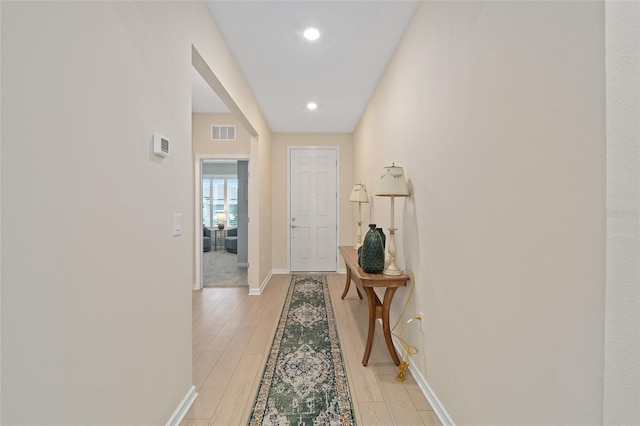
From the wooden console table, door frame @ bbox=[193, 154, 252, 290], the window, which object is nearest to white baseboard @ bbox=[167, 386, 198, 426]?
the wooden console table

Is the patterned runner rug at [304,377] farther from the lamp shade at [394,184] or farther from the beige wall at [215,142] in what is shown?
the beige wall at [215,142]

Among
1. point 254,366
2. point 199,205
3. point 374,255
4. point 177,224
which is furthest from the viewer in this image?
point 199,205

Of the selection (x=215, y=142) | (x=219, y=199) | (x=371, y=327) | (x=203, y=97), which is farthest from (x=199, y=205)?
(x=219, y=199)

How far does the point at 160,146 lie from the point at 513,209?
1.55 meters

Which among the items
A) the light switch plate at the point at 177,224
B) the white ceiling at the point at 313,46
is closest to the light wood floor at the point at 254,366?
the light switch plate at the point at 177,224

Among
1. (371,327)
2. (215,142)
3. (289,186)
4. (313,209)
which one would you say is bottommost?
(371,327)

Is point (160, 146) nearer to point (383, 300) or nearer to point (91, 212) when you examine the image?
point (91, 212)

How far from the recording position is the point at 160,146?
1.37 meters

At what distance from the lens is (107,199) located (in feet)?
3.42

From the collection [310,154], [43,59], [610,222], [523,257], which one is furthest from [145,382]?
[310,154]

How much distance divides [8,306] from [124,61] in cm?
94

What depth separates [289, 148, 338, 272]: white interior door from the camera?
5.22 metres

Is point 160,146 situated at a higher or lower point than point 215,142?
lower

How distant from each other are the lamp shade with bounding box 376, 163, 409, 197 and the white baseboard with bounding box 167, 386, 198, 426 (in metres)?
1.81
